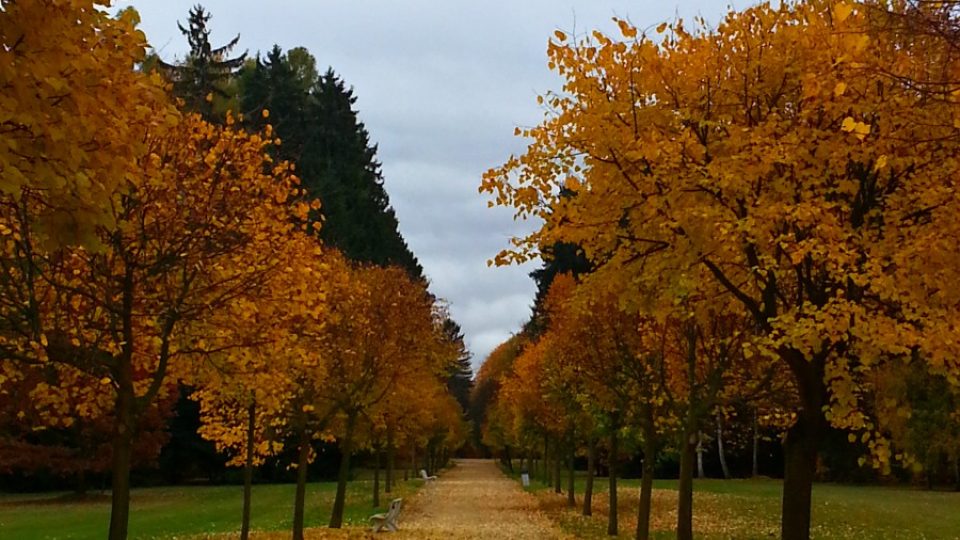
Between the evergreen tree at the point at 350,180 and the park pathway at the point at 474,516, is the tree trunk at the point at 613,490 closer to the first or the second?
the park pathway at the point at 474,516

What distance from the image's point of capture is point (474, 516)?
28.0 metres

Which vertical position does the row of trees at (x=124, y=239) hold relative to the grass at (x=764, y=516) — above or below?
above

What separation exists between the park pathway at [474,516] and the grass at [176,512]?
1777 mm

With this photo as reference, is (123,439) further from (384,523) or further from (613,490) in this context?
(613,490)

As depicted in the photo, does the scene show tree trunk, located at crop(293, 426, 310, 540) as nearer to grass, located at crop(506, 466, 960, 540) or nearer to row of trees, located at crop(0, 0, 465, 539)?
row of trees, located at crop(0, 0, 465, 539)

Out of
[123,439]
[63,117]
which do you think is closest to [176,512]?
[123,439]

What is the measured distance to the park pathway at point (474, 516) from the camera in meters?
21.5

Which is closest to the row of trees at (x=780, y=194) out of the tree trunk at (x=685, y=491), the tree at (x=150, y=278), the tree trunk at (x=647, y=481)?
the tree at (x=150, y=278)

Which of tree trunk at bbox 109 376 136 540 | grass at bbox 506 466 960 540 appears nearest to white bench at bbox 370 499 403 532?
grass at bbox 506 466 960 540

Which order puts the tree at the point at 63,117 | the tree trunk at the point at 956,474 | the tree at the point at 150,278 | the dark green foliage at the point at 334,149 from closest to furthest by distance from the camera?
the tree at the point at 63,117 → the tree at the point at 150,278 → the tree trunk at the point at 956,474 → the dark green foliage at the point at 334,149

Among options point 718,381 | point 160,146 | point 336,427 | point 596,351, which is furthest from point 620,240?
point 336,427

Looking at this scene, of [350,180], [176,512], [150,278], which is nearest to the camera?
[150,278]

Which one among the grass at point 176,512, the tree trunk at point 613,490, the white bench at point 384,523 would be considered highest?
the tree trunk at point 613,490

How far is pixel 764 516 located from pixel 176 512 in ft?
73.5
